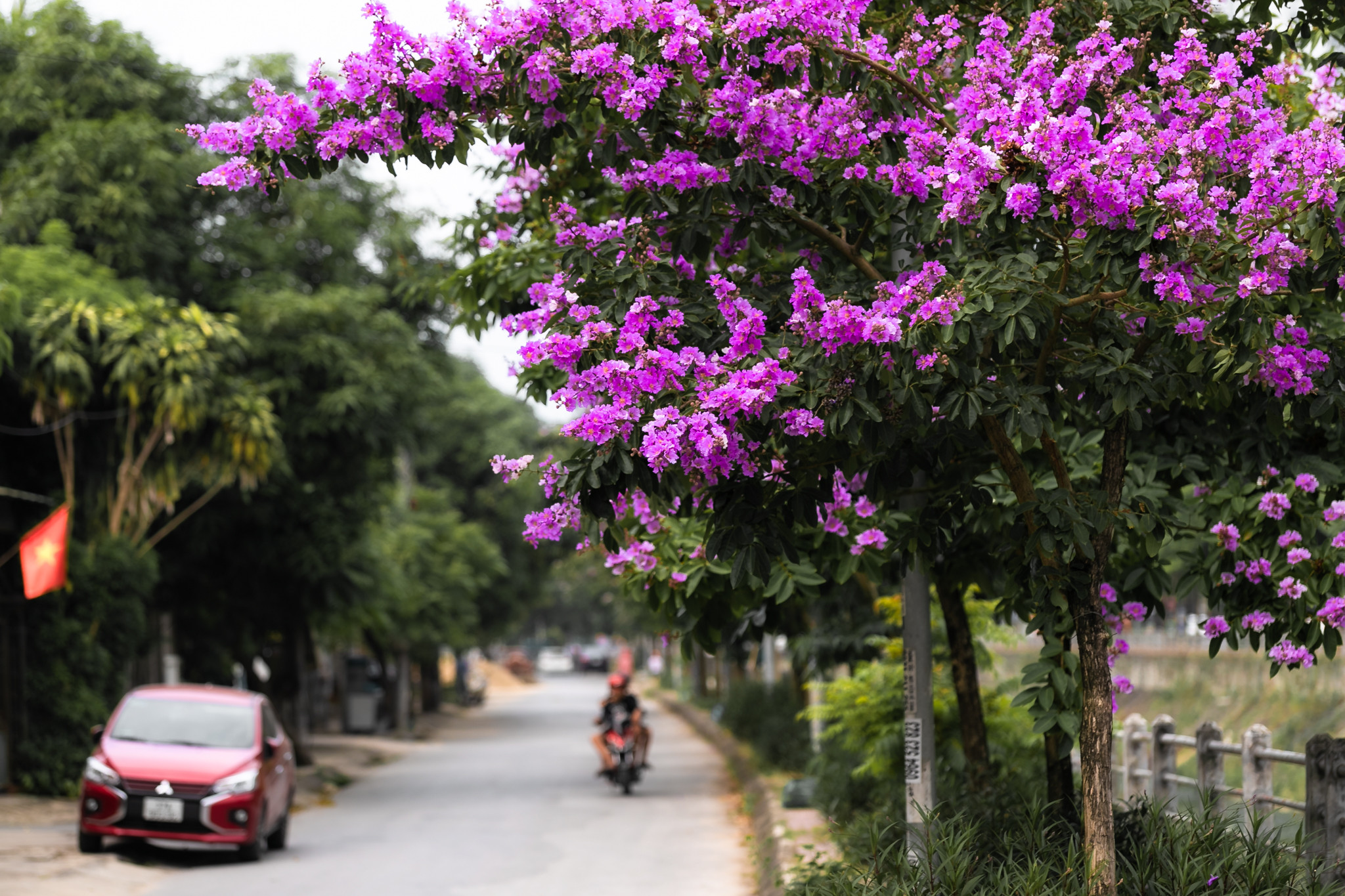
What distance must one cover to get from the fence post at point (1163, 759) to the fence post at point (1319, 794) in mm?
2751

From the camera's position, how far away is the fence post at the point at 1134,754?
12242 mm

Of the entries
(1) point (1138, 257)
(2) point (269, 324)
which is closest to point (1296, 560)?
(1) point (1138, 257)

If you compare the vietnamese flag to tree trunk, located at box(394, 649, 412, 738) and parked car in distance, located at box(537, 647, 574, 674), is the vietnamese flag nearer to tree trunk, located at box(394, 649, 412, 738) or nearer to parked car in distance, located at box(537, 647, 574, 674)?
tree trunk, located at box(394, 649, 412, 738)

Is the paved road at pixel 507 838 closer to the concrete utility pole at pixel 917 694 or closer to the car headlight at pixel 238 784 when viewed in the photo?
the car headlight at pixel 238 784

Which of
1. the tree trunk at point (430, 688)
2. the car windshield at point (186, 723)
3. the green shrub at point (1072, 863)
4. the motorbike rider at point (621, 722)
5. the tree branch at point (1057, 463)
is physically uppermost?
the tree branch at point (1057, 463)

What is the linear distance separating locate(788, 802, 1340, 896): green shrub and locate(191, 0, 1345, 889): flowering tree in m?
0.47

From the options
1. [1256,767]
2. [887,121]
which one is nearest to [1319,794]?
[1256,767]

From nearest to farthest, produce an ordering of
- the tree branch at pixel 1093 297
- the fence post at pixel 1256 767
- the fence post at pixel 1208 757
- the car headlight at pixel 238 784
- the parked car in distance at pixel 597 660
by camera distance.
Result: the tree branch at pixel 1093 297, the fence post at pixel 1256 767, the fence post at pixel 1208 757, the car headlight at pixel 238 784, the parked car in distance at pixel 597 660

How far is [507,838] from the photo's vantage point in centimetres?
1520

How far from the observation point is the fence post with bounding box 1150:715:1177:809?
37.3ft

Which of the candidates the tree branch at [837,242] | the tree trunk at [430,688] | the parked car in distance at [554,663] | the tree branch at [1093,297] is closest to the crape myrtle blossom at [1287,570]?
the tree branch at [1093,297]

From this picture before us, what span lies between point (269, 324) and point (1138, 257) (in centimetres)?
1642

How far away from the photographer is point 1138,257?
596cm

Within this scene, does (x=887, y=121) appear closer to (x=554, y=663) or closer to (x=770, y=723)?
(x=770, y=723)
